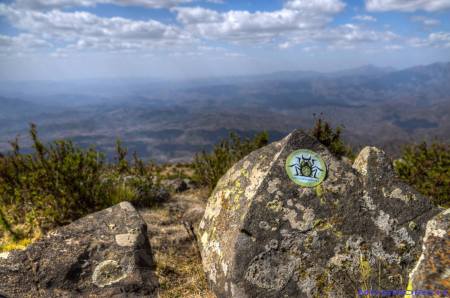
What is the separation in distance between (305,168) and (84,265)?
3.75 m

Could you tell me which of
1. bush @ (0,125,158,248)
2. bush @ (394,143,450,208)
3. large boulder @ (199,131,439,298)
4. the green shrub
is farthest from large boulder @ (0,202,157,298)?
bush @ (394,143,450,208)

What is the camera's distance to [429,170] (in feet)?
35.1

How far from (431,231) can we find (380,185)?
59.7 inches

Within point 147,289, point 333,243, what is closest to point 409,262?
point 333,243

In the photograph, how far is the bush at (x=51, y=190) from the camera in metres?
8.13

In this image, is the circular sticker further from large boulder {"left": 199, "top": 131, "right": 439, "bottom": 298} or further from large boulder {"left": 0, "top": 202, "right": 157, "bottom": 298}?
large boulder {"left": 0, "top": 202, "right": 157, "bottom": 298}

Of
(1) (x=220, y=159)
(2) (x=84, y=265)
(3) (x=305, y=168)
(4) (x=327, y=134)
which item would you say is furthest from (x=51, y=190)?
(4) (x=327, y=134)

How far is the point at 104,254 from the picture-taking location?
225 inches

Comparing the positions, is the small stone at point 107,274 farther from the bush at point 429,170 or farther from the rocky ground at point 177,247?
the bush at point 429,170

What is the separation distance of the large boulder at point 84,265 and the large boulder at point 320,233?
124 centimetres

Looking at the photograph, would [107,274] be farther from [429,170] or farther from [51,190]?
[429,170]

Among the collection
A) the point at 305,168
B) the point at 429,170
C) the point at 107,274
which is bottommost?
the point at 107,274

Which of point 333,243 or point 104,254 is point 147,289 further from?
point 333,243

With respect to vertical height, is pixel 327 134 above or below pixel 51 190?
above
